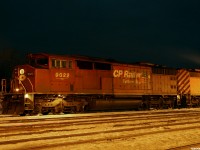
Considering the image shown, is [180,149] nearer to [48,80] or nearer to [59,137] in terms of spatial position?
[59,137]

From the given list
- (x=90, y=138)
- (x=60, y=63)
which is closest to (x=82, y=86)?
(x=60, y=63)

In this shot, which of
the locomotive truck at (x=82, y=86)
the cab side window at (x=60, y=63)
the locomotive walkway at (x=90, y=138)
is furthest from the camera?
the cab side window at (x=60, y=63)

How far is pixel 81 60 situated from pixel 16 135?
11.7 m

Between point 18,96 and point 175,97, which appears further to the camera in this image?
point 175,97

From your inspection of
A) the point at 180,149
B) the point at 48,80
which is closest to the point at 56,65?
the point at 48,80

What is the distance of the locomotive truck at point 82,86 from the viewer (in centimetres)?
1938

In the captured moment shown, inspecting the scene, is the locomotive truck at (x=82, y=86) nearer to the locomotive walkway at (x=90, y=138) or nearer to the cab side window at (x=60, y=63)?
the cab side window at (x=60, y=63)

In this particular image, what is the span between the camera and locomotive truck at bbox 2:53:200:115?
19.4 metres

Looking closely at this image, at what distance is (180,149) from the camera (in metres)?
8.16

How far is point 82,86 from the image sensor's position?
2167 centimetres

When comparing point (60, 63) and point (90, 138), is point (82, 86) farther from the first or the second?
point (90, 138)

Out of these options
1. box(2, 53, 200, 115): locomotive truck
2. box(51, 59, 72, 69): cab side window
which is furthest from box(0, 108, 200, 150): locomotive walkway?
box(51, 59, 72, 69): cab side window

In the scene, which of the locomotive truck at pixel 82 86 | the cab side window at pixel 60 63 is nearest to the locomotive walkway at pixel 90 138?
the locomotive truck at pixel 82 86

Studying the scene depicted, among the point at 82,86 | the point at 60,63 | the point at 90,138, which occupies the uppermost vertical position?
the point at 60,63
